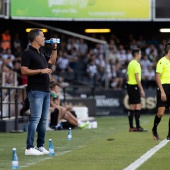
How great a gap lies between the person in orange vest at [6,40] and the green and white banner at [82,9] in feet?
7.86

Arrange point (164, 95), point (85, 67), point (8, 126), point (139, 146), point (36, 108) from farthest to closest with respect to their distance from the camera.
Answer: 1. point (85, 67)
2. point (8, 126)
3. point (164, 95)
4. point (139, 146)
5. point (36, 108)

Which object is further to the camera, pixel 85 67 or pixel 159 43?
pixel 159 43

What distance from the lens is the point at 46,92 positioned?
12.9m

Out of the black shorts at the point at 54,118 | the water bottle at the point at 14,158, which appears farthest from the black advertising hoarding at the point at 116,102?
the water bottle at the point at 14,158

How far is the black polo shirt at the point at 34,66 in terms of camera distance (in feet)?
41.9

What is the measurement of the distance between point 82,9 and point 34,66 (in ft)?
68.1

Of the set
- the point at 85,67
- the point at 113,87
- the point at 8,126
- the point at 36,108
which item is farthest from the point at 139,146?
the point at 85,67

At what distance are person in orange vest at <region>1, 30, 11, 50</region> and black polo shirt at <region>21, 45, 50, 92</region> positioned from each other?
21.5 metres

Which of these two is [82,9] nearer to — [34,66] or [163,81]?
[163,81]

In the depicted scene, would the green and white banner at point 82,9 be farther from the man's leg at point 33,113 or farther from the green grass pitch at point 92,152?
the man's leg at point 33,113

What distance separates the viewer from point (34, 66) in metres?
12.8

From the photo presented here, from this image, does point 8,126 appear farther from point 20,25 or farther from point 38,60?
point 20,25

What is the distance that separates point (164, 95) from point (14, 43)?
69.7 feet

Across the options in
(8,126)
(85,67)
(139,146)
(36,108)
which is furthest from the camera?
(85,67)
